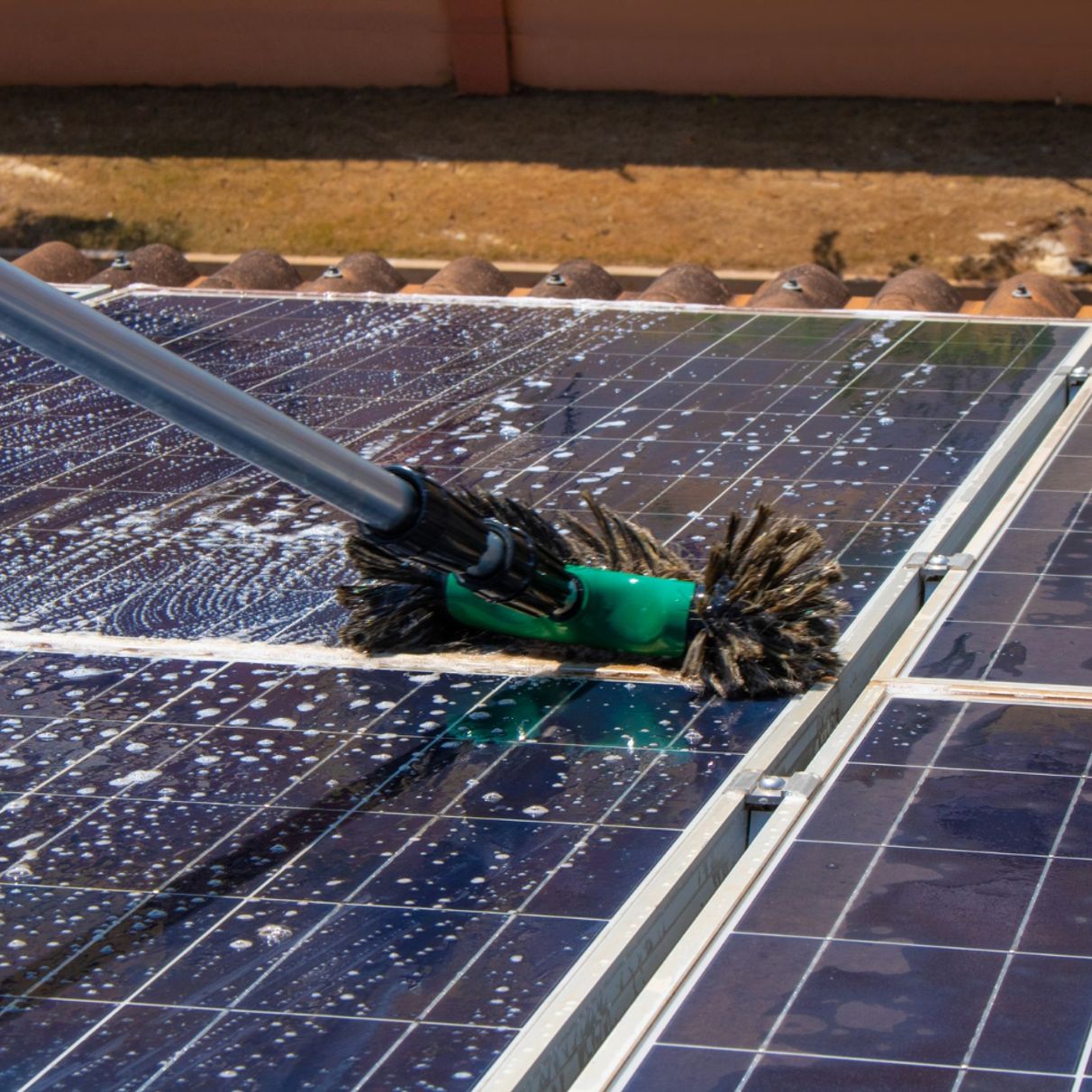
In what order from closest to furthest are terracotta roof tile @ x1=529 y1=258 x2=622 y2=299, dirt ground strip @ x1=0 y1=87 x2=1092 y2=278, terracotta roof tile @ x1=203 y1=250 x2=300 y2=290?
terracotta roof tile @ x1=529 y1=258 x2=622 y2=299, terracotta roof tile @ x1=203 y1=250 x2=300 y2=290, dirt ground strip @ x1=0 y1=87 x2=1092 y2=278

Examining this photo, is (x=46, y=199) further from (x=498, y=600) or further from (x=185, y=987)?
(x=185, y=987)

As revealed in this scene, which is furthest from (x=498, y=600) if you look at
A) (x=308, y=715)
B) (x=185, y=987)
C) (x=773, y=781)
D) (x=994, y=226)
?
(x=994, y=226)

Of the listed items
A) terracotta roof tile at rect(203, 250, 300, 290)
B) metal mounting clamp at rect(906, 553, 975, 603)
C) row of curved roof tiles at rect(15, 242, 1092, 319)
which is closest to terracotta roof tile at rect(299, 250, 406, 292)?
row of curved roof tiles at rect(15, 242, 1092, 319)

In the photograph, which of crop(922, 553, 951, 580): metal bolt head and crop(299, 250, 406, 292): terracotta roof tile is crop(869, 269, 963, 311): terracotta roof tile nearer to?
crop(299, 250, 406, 292): terracotta roof tile

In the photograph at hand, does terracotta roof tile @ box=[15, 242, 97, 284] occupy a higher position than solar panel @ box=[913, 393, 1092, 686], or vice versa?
terracotta roof tile @ box=[15, 242, 97, 284]

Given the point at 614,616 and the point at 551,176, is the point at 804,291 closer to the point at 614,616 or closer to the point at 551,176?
the point at 614,616

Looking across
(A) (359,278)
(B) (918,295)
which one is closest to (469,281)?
(A) (359,278)
